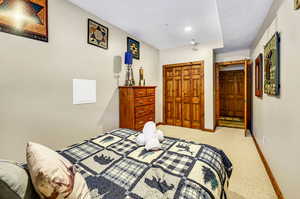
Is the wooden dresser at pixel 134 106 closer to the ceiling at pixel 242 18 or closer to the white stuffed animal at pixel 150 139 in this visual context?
the white stuffed animal at pixel 150 139

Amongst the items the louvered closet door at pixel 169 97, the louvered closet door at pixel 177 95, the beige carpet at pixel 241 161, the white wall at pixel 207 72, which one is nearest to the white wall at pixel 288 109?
the beige carpet at pixel 241 161

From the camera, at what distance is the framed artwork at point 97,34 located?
2.44 m

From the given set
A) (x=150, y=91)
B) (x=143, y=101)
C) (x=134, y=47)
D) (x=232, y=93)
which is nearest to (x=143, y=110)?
(x=143, y=101)

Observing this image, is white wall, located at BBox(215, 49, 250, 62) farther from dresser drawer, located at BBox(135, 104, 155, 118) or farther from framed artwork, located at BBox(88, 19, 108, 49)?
framed artwork, located at BBox(88, 19, 108, 49)

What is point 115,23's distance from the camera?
2.81 m

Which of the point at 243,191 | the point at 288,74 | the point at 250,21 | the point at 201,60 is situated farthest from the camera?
the point at 201,60

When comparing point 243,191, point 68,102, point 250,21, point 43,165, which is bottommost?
point 243,191

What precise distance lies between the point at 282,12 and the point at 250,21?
3.17 ft

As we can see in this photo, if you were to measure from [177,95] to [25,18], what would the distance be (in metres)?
3.78

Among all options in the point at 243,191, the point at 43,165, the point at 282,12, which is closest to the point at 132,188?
the point at 43,165

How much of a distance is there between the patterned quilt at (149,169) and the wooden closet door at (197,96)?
2.78m

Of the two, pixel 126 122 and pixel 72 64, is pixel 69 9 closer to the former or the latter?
pixel 72 64

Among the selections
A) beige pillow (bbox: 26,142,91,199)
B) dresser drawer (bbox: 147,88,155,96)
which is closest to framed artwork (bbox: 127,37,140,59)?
dresser drawer (bbox: 147,88,155,96)

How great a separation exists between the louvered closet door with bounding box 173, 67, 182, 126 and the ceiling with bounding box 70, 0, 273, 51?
116 centimetres
